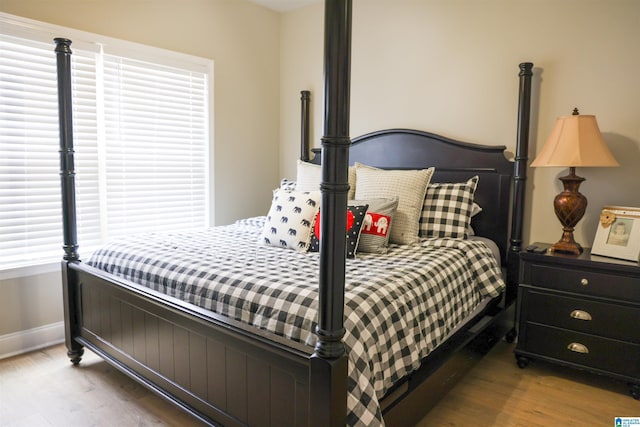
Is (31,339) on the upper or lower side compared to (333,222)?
lower

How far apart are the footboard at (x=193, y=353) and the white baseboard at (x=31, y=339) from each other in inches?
19.8

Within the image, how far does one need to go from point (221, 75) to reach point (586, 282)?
3.12 meters

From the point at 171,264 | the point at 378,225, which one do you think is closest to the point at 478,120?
the point at 378,225

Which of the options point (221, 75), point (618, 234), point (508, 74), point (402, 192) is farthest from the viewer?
point (221, 75)

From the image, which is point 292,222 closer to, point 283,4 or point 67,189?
point 67,189

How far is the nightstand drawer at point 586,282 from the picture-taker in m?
2.28

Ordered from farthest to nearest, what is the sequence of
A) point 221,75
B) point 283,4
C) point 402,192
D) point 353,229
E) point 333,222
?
1. point 283,4
2. point 221,75
3. point 402,192
4. point 353,229
5. point 333,222

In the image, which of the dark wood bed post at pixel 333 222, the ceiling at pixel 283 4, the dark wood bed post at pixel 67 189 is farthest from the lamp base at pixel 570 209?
the dark wood bed post at pixel 67 189

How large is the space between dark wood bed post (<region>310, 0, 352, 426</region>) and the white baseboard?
2340mm

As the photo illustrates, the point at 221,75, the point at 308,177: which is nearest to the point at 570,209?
the point at 308,177

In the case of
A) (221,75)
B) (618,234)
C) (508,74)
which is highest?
(221,75)

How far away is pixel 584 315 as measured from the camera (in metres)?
2.41

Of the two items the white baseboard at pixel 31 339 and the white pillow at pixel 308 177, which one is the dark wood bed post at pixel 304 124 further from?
the white baseboard at pixel 31 339

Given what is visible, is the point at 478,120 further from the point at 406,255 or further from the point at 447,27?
the point at 406,255
